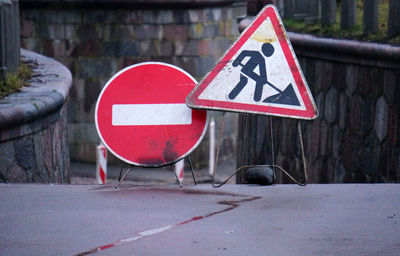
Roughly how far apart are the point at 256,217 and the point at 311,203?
1.92ft

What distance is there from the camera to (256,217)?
5965 millimetres

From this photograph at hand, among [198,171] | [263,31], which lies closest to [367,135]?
[263,31]

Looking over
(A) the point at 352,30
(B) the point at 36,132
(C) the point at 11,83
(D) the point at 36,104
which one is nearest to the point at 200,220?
(D) the point at 36,104

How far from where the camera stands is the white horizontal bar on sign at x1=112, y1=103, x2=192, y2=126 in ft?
23.3

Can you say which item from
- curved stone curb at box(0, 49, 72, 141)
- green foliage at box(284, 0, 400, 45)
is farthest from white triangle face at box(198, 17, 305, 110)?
green foliage at box(284, 0, 400, 45)

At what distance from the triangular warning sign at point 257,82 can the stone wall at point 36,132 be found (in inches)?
49.4

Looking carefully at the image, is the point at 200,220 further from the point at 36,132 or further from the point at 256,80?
the point at 36,132

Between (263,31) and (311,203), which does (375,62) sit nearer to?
(263,31)

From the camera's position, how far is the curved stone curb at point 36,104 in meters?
7.39

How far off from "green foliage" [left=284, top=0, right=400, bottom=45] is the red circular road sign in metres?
2.43

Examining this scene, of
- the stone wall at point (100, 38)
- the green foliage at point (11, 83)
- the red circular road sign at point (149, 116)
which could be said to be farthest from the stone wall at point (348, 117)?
the stone wall at point (100, 38)

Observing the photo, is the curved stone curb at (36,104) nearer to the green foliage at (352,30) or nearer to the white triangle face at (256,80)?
the white triangle face at (256,80)

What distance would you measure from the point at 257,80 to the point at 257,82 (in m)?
0.01

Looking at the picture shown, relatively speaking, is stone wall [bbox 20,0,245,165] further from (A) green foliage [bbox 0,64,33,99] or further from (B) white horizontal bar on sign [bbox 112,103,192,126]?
(B) white horizontal bar on sign [bbox 112,103,192,126]
